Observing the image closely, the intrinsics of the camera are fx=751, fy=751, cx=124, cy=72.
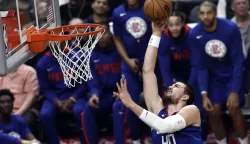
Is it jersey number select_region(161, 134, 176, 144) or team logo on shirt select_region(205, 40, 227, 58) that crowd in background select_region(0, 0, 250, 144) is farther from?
jersey number select_region(161, 134, 176, 144)

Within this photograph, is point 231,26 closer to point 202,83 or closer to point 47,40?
point 202,83

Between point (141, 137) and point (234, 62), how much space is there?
1439 millimetres

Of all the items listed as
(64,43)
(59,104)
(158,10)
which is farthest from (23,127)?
(158,10)

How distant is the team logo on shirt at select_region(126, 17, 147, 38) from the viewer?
8.68 m

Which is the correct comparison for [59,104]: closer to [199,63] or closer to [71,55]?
[199,63]

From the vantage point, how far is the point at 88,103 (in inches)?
349

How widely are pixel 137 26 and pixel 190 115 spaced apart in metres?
2.66

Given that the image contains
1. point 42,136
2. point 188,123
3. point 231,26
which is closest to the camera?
point 188,123

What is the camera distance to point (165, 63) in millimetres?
8672

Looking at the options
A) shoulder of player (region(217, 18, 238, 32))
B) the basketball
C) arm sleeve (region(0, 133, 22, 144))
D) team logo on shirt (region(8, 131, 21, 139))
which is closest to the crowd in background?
shoulder of player (region(217, 18, 238, 32))

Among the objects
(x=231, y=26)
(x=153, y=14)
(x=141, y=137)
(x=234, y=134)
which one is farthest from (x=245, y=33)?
(x=153, y=14)

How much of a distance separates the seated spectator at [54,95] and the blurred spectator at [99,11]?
0.67 metres

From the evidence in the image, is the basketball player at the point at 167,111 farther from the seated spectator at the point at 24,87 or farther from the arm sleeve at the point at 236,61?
the seated spectator at the point at 24,87

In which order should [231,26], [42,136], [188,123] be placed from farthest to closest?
[42,136] → [231,26] → [188,123]
